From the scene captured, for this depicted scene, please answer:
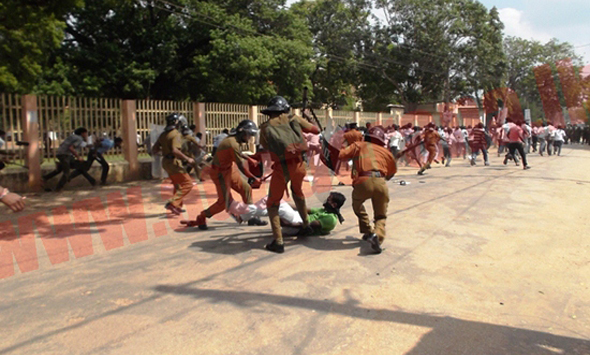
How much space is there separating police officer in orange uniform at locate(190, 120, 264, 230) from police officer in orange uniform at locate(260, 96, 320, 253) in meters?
0.63

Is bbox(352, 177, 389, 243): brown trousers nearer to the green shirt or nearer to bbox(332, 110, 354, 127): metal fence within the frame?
the green shirt

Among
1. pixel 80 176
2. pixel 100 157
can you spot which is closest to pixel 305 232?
pixel 100 157

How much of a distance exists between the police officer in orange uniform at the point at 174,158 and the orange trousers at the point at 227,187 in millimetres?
1189

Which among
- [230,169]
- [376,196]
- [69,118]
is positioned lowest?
[376,196]

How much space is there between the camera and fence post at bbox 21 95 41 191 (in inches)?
406

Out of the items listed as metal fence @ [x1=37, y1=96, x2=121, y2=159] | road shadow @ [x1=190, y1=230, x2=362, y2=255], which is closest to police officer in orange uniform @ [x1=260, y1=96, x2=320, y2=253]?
road shadow @ [x1=190, y1=230, x2=362, y2=255]

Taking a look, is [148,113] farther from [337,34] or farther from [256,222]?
[337,34]

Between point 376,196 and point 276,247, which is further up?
point 376,196

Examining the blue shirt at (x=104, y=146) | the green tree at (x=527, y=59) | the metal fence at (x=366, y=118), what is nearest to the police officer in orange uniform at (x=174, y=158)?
the blue shirt at (x=104, y=146)

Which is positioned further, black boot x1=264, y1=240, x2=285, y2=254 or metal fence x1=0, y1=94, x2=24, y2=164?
metal fence x1=0, y1=94, x2=24, y2=164

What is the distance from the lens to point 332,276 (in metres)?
4.49

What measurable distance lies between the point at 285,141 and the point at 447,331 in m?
2.58

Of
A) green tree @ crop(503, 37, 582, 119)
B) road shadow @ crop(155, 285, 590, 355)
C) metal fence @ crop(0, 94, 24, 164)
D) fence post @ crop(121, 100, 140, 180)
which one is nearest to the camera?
road shadow @ crop(155, 285, 590, 355)

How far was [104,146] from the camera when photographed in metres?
11.4
